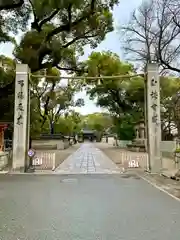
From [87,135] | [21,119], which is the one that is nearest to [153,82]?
[21,119]

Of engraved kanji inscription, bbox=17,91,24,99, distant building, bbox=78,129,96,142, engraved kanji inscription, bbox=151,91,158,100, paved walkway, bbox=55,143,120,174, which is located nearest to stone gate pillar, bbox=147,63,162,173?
engraved kanji inscription, bbox=151,91,158,100

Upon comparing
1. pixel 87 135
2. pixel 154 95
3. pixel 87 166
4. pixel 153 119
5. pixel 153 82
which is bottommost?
pixel 87 166

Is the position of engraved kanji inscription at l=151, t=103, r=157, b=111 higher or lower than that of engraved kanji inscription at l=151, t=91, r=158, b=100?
lower

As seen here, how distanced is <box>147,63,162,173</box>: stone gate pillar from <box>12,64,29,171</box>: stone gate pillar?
585cm

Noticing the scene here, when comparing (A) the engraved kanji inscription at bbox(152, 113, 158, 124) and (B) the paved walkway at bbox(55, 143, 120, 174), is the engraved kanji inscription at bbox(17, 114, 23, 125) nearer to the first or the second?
(B) the paved walkway at bbox(55, 143, 120, 174)

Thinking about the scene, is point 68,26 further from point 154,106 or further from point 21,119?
point 154,106

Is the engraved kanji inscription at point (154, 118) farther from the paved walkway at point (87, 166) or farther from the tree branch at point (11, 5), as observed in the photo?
the tree branch at point (11, 5)

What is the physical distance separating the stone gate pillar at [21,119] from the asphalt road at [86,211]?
12.2 feet

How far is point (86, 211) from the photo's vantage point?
24.7 ft

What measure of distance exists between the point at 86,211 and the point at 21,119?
31.7 feet

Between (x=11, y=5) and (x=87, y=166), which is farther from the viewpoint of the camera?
(x=11, y=5)

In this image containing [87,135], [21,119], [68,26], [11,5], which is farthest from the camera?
[87,135]

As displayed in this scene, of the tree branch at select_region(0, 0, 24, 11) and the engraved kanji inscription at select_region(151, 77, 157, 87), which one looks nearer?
the engraved kanji inscription at select_region(151, 77, 157, 87)

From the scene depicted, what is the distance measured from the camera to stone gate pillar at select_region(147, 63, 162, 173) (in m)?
16.2
